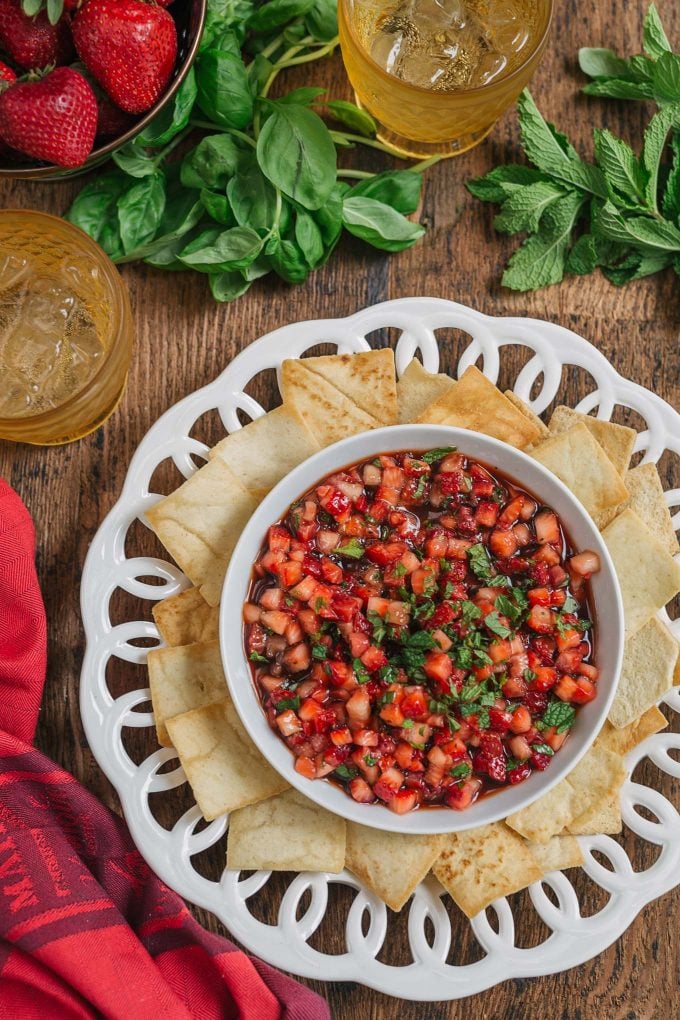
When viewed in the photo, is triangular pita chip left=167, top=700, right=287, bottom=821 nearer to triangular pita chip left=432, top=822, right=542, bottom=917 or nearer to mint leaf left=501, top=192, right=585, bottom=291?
triangular pita chip left=432, top=822, right=542, bottom=917

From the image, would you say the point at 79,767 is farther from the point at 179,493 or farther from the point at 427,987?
the point at 427,987

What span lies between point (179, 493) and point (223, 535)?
176mm

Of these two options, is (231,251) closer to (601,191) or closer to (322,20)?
(322,20)

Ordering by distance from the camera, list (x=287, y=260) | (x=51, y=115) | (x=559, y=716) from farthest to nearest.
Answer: (x=287, y=260)
(x=559, y=716)
(x=51, y=115)

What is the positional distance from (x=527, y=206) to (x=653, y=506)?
1033 mm

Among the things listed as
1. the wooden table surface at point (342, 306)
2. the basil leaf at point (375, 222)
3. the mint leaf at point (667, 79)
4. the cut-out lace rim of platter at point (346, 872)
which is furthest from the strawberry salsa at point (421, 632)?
the mint leaf at point (667, 79)

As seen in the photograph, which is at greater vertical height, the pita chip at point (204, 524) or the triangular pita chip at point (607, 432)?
the triangular pita chip at point (607, 432)

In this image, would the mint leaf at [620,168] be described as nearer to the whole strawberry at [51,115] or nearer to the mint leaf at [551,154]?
the mint leaf at [551,154]

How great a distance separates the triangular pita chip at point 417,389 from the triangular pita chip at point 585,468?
342 millimetres

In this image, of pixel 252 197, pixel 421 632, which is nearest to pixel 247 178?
pixel 252 197

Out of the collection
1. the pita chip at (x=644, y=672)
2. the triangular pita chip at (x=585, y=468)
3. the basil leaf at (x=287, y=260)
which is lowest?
the pita chip at (x=644, y=672)

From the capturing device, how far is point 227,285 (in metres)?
2.80

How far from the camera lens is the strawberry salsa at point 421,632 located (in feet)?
7.91

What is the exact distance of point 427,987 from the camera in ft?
8.17
